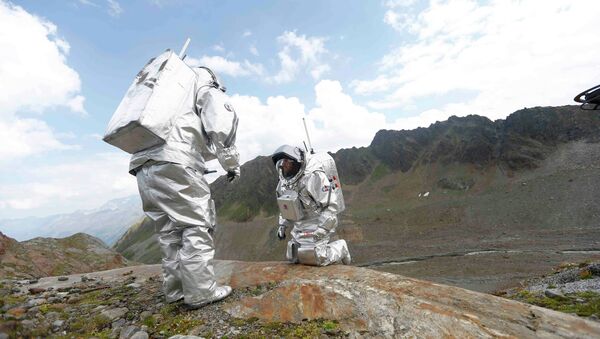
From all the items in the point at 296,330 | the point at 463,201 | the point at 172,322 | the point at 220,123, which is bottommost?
the point at 463,201

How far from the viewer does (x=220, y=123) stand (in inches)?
228

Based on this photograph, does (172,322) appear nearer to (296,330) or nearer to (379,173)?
(296,330)

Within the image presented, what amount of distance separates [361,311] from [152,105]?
422cm

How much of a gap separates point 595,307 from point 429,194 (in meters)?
66.5

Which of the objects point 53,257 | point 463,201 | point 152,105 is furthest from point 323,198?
point 463,201

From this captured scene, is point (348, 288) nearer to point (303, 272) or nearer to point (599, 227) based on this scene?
point (303, 272)

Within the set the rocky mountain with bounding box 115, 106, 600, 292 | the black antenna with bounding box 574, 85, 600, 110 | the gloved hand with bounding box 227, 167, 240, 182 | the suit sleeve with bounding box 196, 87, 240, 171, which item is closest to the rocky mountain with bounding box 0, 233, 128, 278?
the gloved hand with bounding box 227, 167, 240, 182

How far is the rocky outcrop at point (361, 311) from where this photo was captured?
14.5 feet

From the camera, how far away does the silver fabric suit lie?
5398 mm

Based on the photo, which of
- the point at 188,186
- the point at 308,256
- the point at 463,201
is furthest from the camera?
the point at 463,201

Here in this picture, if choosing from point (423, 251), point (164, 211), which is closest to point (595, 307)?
point (164, 211)

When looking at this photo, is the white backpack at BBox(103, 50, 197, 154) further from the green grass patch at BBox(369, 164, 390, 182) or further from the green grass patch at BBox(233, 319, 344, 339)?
the green grass patch at BBox(369, 164, 390, 182)

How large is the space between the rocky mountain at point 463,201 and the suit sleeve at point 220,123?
76.1 feet

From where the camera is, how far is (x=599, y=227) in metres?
39.9
